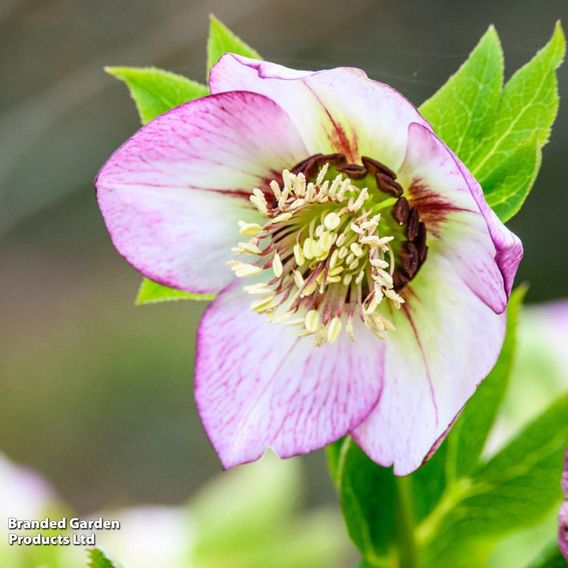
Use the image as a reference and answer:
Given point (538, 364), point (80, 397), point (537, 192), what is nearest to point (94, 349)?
point (80, 397)

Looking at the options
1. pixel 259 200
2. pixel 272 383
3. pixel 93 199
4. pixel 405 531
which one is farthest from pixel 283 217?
pixel 93 199

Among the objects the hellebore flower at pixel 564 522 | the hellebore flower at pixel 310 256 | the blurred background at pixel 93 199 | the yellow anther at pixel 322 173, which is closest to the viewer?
the hellebore flower at pixel 564 522

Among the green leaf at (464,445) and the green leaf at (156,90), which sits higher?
the green leaf at (156,90)

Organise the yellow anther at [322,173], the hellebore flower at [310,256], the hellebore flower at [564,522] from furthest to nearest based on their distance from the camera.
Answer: the yellow anther at [322,173] → the hellebore flower at [310,256] → the hellebore flower at [564,522]

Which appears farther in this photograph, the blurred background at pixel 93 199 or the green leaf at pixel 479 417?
the blurred background at pixel 93 199

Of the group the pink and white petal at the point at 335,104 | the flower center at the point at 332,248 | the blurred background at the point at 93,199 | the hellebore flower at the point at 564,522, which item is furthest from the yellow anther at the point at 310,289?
the blurred background at the point at 93,199

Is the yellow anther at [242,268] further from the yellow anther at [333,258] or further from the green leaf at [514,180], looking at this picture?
the green leaf at [514,180]

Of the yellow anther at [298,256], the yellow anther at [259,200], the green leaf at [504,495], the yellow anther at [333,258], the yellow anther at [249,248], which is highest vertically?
the yellow anther at [259,200]

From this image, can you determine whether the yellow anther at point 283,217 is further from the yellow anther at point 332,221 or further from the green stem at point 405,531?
the green stem at point 405,531
